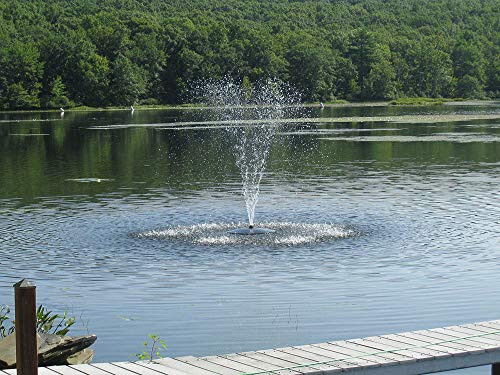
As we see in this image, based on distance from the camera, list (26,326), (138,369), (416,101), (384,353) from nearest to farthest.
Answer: (26,326) → (138,369) → (384,353) → (416,101)

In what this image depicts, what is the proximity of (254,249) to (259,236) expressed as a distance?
1.52m

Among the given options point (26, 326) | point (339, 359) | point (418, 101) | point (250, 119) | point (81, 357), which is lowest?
point (418, 101)

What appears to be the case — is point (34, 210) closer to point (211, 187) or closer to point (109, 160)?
point (211, 187)

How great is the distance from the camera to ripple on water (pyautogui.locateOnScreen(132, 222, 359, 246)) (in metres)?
23.5

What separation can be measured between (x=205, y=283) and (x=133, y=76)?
120 metres

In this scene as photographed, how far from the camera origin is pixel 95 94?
447ft

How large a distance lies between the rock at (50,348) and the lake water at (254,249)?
1.67 meters

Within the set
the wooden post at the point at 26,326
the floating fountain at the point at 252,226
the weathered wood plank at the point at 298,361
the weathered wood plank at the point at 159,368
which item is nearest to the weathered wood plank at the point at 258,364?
the weathered wood plank at the point at 298,361

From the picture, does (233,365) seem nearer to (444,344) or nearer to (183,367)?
(183,367)

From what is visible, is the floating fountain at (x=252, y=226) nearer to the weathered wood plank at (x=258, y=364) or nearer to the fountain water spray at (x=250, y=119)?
the fountain water spray at (x=250, y=119)

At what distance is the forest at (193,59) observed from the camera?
136 metres

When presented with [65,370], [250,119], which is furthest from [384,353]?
[250,119]

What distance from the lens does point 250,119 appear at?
90375mm

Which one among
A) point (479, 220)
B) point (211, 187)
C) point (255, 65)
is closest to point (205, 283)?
point (479, 220)
